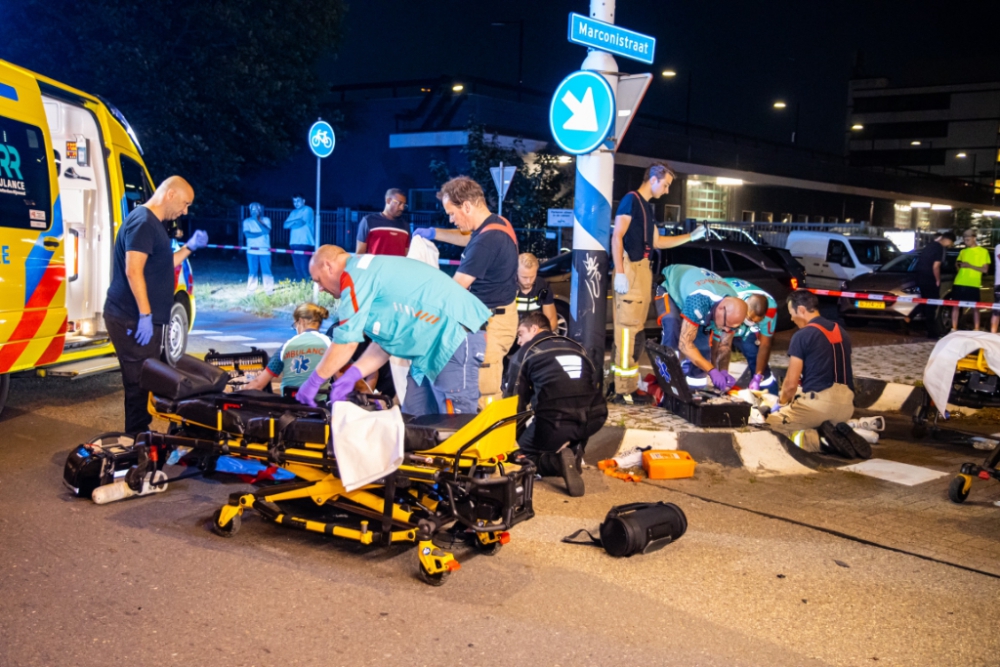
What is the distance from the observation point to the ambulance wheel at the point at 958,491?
19.5 ft

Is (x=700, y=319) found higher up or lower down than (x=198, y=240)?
lower down

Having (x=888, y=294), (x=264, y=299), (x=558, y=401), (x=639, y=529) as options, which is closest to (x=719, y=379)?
(x=558, y=401)

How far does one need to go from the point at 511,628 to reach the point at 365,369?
1910 millimetres

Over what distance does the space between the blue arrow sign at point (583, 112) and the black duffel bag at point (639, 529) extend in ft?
11.7

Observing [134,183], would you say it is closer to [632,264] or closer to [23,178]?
[23,178]

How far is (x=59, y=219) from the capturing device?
7.61 m

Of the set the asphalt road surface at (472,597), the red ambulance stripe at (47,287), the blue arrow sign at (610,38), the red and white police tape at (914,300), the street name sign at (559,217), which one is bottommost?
the asphalt road surface at (472,597)

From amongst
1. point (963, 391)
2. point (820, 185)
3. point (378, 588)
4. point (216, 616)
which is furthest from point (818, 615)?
point (820, 185)

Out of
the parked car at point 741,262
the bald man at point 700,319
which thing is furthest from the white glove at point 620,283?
the parked car at point 741,262

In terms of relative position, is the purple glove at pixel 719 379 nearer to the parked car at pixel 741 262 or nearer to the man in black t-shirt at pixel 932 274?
the parked car at pixel 741 262

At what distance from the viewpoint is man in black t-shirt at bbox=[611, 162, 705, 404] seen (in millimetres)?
8406

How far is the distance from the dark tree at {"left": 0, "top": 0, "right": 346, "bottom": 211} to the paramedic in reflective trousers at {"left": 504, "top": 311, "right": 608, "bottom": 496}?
17.2 m

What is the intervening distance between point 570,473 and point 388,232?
363 cm

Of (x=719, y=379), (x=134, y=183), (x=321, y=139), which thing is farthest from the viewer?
(x=321, y=139)
